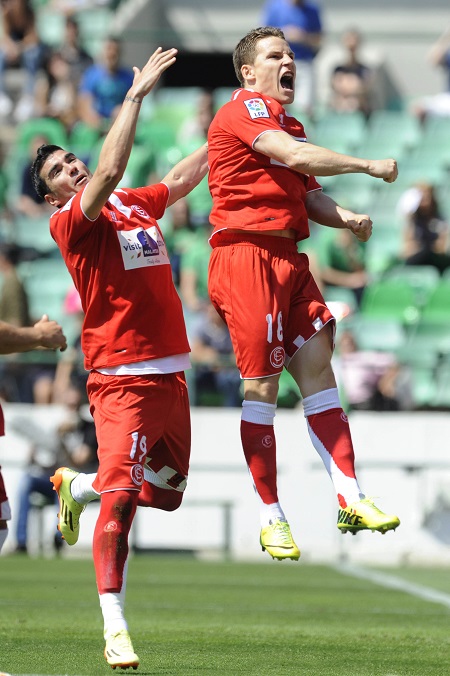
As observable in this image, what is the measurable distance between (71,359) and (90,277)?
7527 millimetres

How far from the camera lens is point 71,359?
14.6 metres

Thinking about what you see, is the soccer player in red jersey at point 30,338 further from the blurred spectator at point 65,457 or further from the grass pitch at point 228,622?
the blurred spectator at point 65,457

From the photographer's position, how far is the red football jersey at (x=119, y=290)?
23.4ft

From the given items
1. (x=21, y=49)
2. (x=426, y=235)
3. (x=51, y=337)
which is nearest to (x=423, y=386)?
(x=426, y=235)

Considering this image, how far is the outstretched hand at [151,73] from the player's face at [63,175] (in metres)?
0.66

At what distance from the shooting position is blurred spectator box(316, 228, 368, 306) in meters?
16.1

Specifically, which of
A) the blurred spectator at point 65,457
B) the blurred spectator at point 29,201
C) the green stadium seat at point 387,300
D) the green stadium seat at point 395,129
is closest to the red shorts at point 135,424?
the blurred spectator at point 65,457

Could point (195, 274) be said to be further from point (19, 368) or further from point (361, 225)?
point (361, 225)

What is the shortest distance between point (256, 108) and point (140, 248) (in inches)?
35.8

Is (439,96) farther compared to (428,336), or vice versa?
(439,96)

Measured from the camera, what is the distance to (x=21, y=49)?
20.5m

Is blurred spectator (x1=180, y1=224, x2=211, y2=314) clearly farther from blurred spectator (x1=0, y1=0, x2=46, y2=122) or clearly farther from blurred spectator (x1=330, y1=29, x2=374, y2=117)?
blurred spectator (x1=0, y1=0, x2=46, y2=122)

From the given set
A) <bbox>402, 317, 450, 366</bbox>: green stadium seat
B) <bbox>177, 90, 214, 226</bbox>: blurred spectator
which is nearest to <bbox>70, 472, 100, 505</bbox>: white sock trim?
<bbox>402, 317, 450, 366</bbox>: green stadium seat

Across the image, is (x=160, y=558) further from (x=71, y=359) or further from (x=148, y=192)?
(x=148, y=192)
